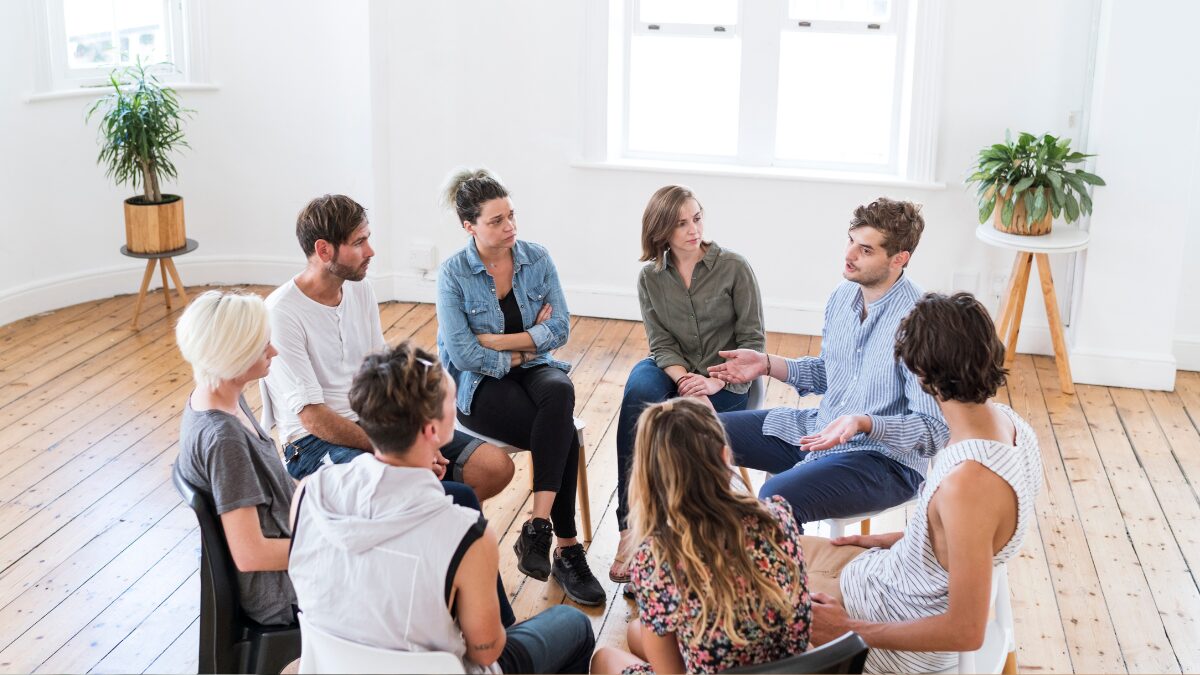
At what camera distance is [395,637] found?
2027 mm

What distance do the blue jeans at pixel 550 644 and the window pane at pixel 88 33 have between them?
4527 millimetres

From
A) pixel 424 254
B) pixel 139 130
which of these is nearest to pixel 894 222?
pixel 424 254

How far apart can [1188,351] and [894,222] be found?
281 cm

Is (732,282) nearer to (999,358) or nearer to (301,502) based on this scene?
(999,358)

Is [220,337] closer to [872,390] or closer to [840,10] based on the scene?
[872,390]

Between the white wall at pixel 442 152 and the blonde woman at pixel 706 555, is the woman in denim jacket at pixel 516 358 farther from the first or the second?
the white wall at pixel 442 152

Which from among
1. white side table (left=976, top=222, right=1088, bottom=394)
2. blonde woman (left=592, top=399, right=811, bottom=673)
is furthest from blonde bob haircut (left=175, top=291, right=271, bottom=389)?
white side table (left=976, top=222, right=1088, bottom=394)

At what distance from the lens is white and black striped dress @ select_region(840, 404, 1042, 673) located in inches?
86.1

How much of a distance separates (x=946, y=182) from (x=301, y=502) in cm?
387

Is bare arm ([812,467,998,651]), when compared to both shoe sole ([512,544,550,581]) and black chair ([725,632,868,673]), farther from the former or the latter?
shoe sole ([512,544,550,581])

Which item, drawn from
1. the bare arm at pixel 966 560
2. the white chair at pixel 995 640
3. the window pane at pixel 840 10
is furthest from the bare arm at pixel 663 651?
the window pane at pixel 840 10

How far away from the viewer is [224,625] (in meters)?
2.43

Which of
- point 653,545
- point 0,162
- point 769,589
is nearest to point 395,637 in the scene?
point 653,545

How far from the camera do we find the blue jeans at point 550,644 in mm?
2336
